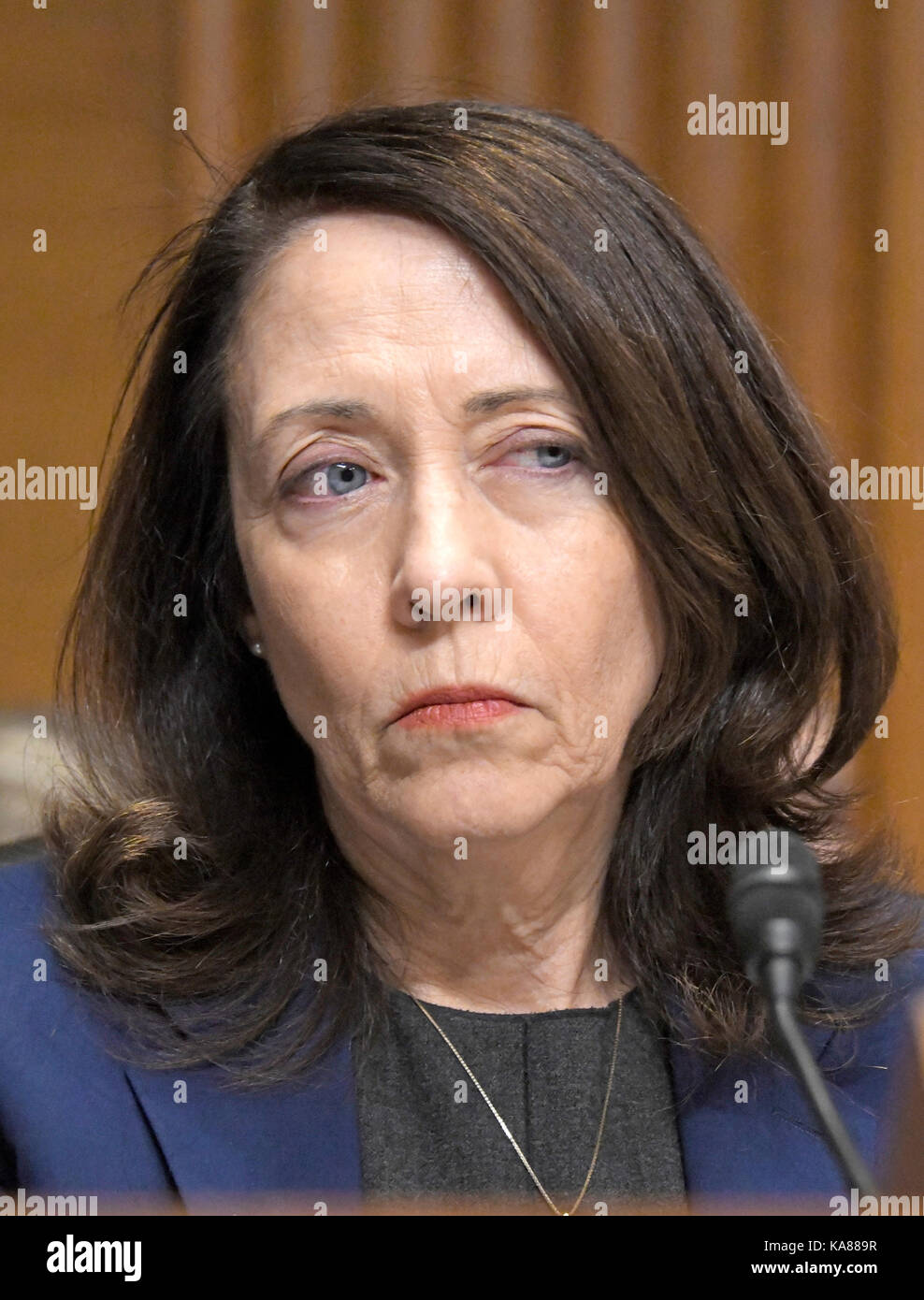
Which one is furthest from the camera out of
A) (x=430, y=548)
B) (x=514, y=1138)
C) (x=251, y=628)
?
(x=251, y=628)

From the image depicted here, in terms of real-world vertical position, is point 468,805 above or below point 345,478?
below

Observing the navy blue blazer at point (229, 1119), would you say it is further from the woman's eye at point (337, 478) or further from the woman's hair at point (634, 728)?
the woman's eye at point (337, 478)

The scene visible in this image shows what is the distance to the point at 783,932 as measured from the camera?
0.64 metres

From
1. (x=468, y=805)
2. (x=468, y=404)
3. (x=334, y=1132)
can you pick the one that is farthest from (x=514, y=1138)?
(x=468, y=404)

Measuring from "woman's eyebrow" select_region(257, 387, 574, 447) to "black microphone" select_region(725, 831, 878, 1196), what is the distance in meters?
0.30

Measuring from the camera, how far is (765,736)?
38.3 inches

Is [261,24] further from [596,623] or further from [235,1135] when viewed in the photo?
[235,1135]

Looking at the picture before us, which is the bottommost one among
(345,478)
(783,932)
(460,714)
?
(783,932)

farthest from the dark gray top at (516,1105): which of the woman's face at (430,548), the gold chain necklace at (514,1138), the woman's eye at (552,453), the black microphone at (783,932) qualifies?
the woman's eye at (552,453)

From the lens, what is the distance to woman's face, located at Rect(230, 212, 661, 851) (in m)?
0.79

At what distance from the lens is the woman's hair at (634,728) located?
0.86 metres

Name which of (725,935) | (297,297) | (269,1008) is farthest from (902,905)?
(297,297)

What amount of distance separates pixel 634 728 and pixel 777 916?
0.30 metres

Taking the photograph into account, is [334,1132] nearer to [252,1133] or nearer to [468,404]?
[252,1133]
